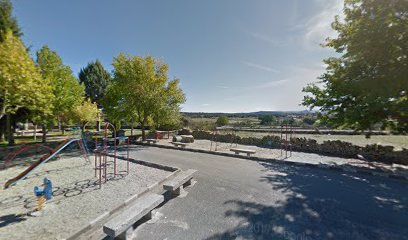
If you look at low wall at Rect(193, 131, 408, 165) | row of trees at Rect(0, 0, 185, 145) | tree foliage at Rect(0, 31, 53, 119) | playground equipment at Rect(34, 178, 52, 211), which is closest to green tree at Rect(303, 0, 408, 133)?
low wall at Rect(193, 131, 408, 165)

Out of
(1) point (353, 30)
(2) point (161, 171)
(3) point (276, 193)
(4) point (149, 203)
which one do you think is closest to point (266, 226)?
(3) point (276, 193)

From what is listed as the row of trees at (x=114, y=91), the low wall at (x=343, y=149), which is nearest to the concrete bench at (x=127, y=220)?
the row of trees at (x=114, y=91)

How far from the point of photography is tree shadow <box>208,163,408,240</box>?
379cm

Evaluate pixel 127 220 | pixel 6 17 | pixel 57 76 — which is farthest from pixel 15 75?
pixel 6 17

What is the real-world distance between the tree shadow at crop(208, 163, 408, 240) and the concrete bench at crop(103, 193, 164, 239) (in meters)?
1.61

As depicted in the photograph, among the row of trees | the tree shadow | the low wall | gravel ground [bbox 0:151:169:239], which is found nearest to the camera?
the tree shadow

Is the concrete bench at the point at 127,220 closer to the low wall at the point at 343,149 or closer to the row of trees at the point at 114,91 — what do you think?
the row of trees at the point at 114,91

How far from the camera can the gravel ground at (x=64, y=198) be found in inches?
158

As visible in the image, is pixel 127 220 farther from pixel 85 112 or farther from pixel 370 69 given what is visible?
pixel 85 112

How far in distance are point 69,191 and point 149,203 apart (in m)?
3.76

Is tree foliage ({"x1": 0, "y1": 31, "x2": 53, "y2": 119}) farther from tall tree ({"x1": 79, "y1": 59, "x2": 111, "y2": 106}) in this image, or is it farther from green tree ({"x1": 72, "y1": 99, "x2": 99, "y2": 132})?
tall tree ({"x1": 79, "y1": 59, "x2": 111, "y2": 106})

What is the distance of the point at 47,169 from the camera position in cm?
871

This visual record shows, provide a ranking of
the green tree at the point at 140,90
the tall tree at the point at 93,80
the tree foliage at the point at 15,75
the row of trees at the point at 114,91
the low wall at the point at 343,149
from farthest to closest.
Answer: the tall tree at the point at 93,80
the green tree at the point at 140,90
the row of trees at the point at 114,91
the low wall at the point at 343,149
the tree foliage at the point at 15,75

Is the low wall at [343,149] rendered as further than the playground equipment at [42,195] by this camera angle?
Yes
